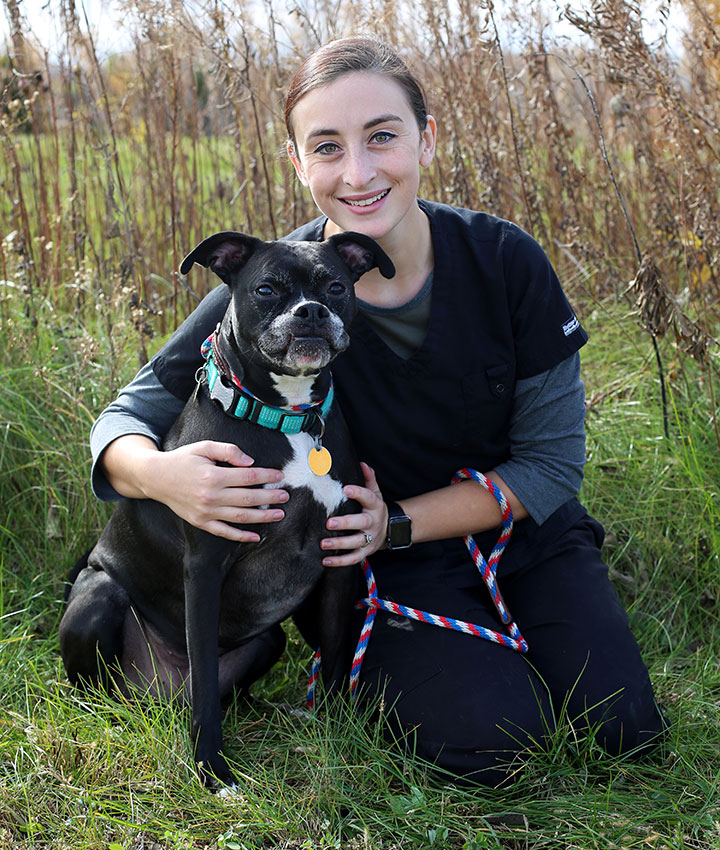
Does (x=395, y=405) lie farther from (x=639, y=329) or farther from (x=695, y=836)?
(x=639, y=329)

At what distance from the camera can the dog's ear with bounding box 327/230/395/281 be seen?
2.16m

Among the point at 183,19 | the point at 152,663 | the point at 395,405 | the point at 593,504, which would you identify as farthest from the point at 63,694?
the point at 183,19

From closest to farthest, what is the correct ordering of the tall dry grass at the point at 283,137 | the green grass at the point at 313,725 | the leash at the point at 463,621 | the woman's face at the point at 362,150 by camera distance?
the green grass at the point at 313,725
the woman's face at the point at 362,150
the leash at the point at 463,621
the tall dry grass at the point at 283,137

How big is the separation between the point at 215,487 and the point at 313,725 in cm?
68

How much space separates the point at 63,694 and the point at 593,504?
1.87 meters

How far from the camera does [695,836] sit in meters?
1.89

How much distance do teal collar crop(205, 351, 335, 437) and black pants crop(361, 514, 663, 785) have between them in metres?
0.62

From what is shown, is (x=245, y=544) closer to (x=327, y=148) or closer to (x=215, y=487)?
(x=215, y=487)

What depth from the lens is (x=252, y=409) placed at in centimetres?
211

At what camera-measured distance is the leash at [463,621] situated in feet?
7.70

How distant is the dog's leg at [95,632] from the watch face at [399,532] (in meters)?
0.73

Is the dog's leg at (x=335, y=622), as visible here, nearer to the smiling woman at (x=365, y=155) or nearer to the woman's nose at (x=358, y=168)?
the smiling woman at (x=365, y=155)

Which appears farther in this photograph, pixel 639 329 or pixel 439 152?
pixel 439 152

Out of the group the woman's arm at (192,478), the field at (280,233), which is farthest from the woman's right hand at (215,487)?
the field at (280,233)
